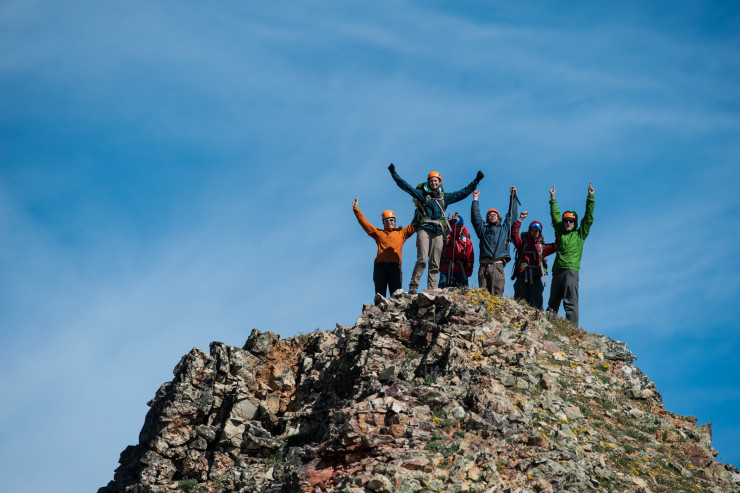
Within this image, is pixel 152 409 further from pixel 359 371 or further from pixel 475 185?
pixel 475 185

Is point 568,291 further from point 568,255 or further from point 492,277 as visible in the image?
point 492,277

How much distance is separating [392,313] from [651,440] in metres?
7.83

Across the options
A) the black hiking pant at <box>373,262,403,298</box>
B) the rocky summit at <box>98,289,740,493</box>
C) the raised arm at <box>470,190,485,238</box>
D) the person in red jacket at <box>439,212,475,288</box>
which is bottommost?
the rocky summit at <box>98,289,740,493</box>

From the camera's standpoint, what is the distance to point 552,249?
1168 inches

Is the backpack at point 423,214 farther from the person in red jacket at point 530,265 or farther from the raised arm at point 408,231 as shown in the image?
the person in red jacket at point 530,265

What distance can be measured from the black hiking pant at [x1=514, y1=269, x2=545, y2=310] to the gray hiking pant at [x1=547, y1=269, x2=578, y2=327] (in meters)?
0.84

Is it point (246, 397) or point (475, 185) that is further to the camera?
point (475, 185)

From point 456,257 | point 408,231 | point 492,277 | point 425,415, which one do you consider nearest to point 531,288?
point 492,277

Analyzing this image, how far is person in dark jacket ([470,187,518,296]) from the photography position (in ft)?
95.2

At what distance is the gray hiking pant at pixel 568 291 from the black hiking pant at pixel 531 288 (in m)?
0.84

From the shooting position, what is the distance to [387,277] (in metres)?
29.1

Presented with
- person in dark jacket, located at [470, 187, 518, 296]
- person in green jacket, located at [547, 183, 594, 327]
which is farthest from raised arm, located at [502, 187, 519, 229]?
person in green jacket, located at [547, 183, 594, 327]

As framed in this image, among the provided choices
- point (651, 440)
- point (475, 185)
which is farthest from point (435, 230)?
point (651, 440)

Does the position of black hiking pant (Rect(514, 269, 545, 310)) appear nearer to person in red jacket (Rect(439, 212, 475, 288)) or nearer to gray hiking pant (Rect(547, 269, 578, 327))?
gray hiking pant (Rect(547, 269, 578, 327))
